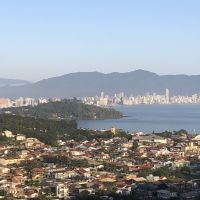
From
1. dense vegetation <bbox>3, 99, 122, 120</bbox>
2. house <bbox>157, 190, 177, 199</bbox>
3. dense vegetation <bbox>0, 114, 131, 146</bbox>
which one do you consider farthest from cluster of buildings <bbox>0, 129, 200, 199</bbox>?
dense vegetation <bbox>3, 99, 122, 120</bbox>

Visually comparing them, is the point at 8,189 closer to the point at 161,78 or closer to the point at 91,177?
the point at 91,177

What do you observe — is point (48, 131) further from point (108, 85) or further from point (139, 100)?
point (108, 85)

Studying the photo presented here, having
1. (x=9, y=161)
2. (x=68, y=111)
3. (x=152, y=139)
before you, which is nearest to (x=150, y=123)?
(x=68, y=111)

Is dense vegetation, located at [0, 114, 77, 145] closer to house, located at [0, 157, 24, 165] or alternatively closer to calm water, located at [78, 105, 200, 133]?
house, located at [0, 157, 24, 165]

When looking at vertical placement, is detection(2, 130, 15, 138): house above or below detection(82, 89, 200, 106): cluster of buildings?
below

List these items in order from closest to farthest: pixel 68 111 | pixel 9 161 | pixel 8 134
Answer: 1. pixel 9 161
2. pixel 8 134
3. pixel 68 111

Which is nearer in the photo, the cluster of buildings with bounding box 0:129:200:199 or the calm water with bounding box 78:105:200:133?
the cluster of buildings with bounding box 0:129:200:199

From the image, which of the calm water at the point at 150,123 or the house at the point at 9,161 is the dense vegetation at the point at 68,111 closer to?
the calm water at the point at 150,123

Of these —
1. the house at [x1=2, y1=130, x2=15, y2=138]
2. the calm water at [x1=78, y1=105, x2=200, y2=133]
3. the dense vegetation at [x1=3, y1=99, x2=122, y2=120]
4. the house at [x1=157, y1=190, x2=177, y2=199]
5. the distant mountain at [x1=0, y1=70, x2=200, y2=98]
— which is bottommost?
the house at [x1=157, y1=190, x2=177, y2=199]
